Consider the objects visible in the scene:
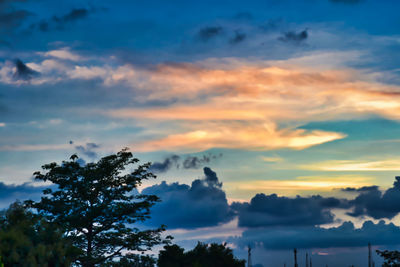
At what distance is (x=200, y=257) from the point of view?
75.0 m

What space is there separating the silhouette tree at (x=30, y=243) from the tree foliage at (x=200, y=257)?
2805cm

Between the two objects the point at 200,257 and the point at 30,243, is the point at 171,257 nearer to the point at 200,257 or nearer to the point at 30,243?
the point at 200,257

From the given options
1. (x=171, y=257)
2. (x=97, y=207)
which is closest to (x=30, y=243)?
(x=97, y=207)

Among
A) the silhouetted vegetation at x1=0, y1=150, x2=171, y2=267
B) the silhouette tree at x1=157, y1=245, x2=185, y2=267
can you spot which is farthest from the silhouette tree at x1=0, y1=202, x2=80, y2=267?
the silhouette tree at x1=157, y1=245, x2=185, y2=267

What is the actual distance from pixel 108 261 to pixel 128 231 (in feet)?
11.5

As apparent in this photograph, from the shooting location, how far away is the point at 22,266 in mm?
38500

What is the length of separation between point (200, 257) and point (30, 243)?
38.3 metres

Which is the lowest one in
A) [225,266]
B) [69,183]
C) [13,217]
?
[225,266]

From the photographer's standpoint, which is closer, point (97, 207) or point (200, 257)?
point (97, 207)

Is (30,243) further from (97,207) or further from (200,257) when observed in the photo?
(200,257)

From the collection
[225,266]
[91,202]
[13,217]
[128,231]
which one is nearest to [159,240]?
[128,231]

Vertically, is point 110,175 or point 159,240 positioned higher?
point 110,175

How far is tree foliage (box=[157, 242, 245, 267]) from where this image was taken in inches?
2857

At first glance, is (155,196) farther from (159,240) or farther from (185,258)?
(185,258)
